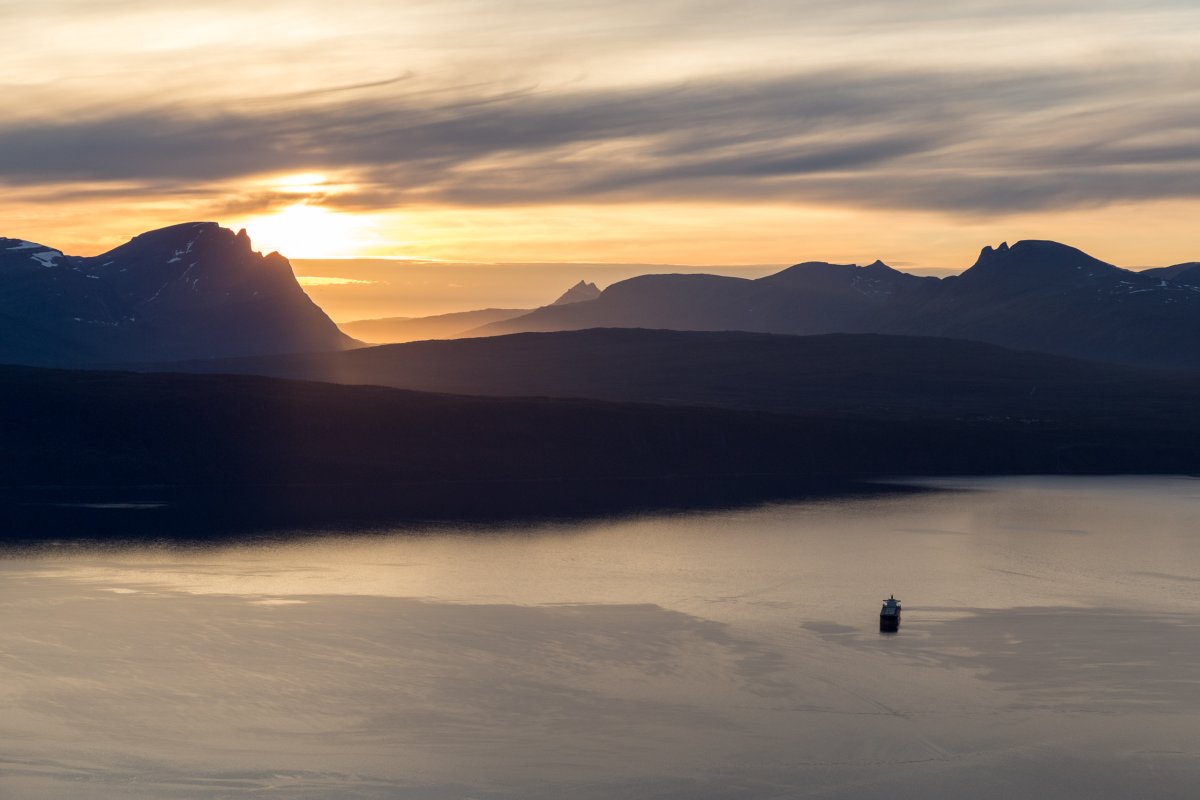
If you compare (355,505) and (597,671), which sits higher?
(597,671)

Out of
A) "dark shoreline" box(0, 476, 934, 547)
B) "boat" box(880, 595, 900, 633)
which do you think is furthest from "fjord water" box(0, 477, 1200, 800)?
"dark shoreline" box(0, 476, 934, 547)

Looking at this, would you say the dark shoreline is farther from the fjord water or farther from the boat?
the boat

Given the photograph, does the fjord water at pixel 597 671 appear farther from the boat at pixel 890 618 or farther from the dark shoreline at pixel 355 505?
the dark shoreline at pixel 355 505

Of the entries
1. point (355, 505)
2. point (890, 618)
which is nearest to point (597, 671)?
point (890, 618)

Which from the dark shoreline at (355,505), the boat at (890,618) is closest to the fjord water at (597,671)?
the boat at (890,618)

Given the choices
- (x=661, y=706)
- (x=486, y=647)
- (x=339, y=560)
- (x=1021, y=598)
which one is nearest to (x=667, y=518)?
(x=339, y=560)

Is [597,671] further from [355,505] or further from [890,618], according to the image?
[355,505]

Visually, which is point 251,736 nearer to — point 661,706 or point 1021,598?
point 661,706
